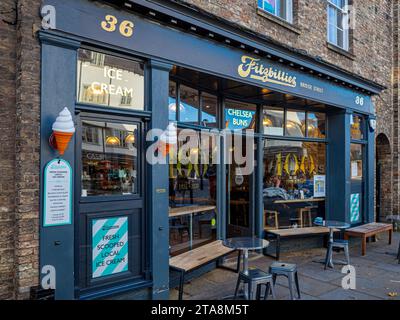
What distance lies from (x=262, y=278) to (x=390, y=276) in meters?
3.36

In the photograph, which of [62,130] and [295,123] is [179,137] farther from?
[295,123]

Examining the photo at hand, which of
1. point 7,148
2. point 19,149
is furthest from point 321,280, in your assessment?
point 7,148

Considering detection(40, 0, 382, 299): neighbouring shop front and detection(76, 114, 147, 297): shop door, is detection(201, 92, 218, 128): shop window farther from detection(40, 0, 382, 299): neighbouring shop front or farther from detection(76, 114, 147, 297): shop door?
detection(76, 114, 147, 297): shop door

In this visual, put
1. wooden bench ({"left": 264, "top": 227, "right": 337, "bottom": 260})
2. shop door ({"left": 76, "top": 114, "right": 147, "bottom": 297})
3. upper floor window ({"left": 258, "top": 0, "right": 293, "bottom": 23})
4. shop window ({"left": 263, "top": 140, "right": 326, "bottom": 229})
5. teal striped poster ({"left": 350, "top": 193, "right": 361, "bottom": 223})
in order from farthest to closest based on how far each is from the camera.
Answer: teal striped poster ({"left": 350, "top": 193, "right": 361, "bottom": 223}), shop window ({"left": 263, "top": 140, "right": 326, "bottom": 229}), upper floor window ({"left": 258, "top": 0, "right": 293, "bottom": 23}), wooden bench ({"left": 264, "top": 227, "right": 337, "bottom": 260}), shop door ({"left": 76, "top": 114, "right": 147, "bottom": 297})

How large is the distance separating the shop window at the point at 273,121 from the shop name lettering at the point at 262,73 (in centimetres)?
91

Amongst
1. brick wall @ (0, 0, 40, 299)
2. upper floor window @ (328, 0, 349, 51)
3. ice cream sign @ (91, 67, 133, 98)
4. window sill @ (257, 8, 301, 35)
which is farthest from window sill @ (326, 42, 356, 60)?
brick wall @ (0, 0, 40, 299)

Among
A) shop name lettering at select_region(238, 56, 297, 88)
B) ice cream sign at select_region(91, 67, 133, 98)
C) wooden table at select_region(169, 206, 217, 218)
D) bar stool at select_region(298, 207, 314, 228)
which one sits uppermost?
shop name lettering at select_region(238, 56, 297, 88)

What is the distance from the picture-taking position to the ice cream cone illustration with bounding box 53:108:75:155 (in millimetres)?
3693

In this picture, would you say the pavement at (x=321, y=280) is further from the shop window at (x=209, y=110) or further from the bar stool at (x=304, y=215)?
the shop window at (x=209, y=110)

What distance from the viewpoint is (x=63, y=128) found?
369cm

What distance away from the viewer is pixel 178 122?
19.2 ft

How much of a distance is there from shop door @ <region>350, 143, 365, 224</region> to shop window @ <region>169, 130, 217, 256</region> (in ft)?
15.1

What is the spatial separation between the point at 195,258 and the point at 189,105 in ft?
8.78
